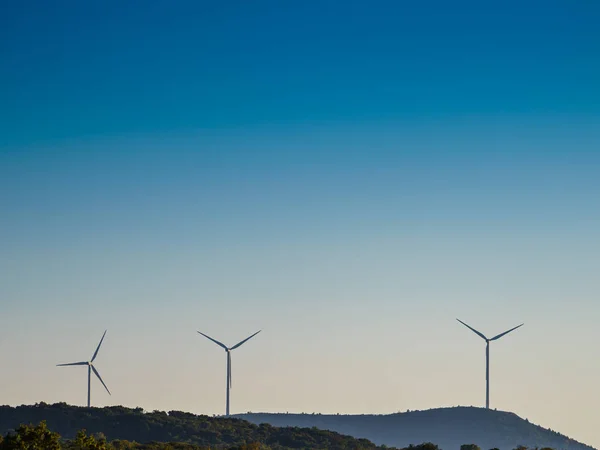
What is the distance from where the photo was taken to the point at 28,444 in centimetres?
11381

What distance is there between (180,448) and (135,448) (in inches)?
281

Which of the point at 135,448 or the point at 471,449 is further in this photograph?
the point at 471,449

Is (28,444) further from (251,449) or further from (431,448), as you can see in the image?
(431,448)

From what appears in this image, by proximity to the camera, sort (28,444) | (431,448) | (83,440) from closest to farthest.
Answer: (28,444), (83,440), (431,448)

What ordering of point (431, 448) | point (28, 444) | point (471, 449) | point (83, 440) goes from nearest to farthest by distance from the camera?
point (28, 444), point (83, 440), point (431, 448), point (471, 449)

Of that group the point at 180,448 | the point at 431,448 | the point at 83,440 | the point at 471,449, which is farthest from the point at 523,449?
the point at 83,440

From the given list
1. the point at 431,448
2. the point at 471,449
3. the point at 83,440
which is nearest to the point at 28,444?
the point at 83,440

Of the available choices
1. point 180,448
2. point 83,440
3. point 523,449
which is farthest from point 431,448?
point 83,440

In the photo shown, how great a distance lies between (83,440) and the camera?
12275cm

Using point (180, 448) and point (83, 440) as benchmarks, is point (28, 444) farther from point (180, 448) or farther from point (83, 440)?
point (180, 448)

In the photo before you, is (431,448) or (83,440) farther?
(431,448)

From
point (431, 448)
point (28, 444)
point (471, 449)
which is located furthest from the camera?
point (471, 449)

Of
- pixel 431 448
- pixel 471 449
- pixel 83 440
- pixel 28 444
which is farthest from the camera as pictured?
pixel 471 449

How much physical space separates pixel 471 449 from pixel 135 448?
56.1m
